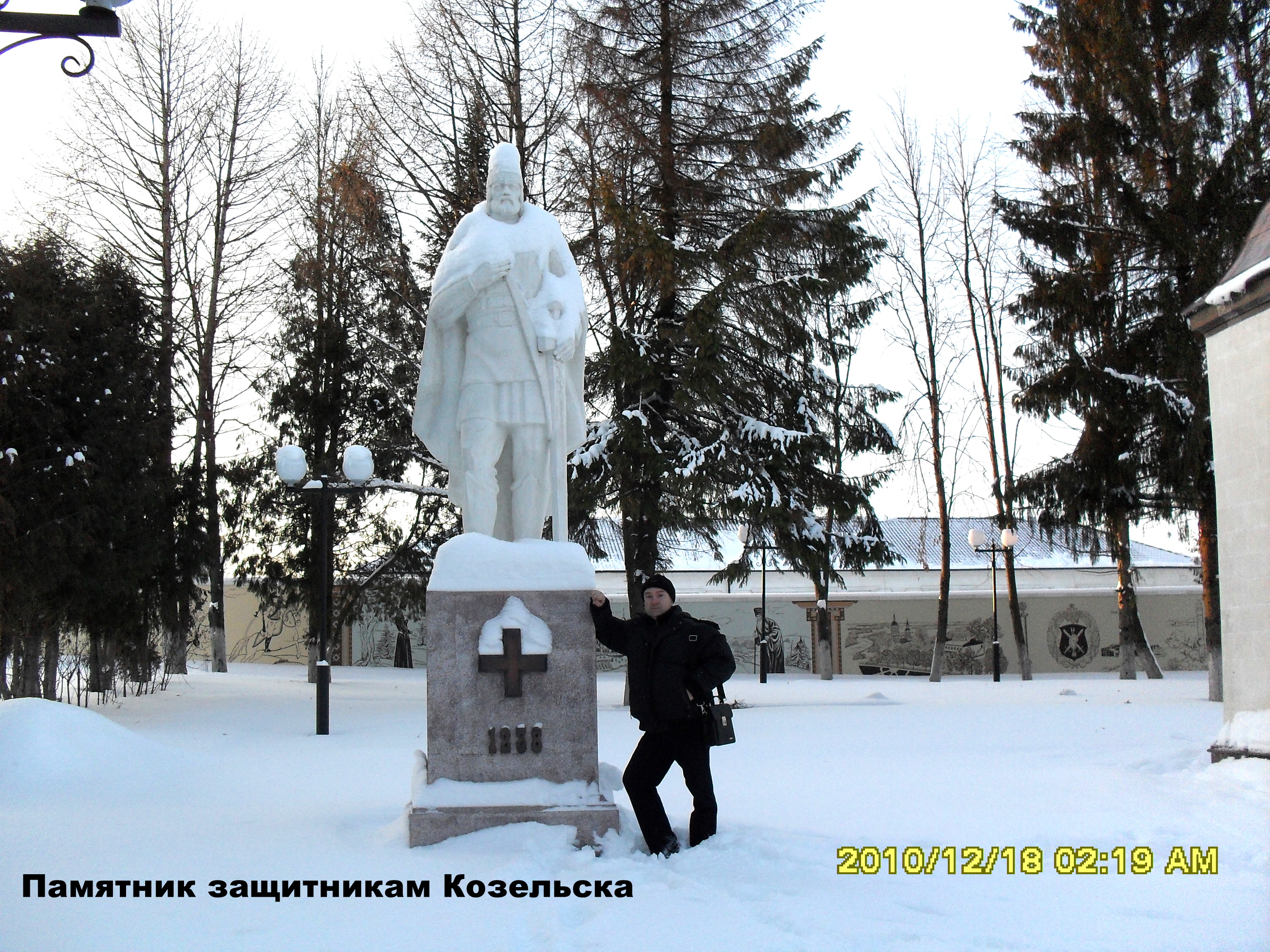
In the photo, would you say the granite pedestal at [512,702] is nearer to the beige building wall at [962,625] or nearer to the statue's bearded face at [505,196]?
the statue's bearded face at [505,196]

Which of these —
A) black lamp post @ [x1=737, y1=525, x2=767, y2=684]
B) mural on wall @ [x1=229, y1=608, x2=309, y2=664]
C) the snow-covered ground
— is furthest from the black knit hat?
mural on wall @ [x1=229, y1=608, x2=309, y2=664]

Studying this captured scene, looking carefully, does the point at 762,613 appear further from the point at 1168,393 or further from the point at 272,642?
the point at 272,642

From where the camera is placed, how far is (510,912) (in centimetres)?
409

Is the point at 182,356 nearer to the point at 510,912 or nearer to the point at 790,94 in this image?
the point at 790,94

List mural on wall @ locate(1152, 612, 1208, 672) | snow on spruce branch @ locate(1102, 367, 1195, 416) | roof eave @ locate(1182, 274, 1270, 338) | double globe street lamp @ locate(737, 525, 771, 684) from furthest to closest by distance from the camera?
mural on wall @ locate(1152, 612, 1208, 672), double globe street lamp @ locate(737, 525, 771, 684), snow on spruce branch @ locate(1102, 367, 1195, 416), roof eave @ locate(1182, 274, 1270, 338)

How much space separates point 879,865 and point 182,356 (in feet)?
60.5

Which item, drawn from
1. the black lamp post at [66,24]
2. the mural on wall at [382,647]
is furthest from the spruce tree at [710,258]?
the mural on wall at [382,647]

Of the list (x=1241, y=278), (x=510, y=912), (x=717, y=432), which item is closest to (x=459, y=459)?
(x=510, y=912)

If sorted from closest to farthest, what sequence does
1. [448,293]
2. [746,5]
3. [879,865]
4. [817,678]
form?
[879,865] → [448,293] → [746,5] → [817,678]

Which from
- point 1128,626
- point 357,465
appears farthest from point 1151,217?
point 357,465

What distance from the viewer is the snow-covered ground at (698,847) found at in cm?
387

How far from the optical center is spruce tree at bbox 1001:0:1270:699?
15.0m

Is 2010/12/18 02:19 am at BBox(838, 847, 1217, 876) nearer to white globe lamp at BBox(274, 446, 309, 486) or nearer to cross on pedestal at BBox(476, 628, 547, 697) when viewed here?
cross on pedestal at BBox(476, 628, 547, 697)

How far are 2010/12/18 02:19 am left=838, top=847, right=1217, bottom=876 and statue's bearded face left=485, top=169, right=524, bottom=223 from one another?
3.82 meters
